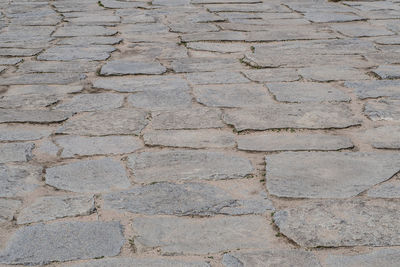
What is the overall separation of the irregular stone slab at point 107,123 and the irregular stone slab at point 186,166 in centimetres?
36

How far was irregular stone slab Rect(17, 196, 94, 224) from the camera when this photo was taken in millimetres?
2326

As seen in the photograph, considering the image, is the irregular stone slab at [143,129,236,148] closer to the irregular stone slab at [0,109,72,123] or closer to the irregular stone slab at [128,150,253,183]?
the irregular stone slab at [128,150,253,183]

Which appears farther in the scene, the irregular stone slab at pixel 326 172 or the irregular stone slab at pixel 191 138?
the irregular stone slab at pixel 191 138

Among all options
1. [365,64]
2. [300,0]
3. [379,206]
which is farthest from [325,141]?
[300,0]

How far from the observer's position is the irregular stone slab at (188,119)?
3.28m

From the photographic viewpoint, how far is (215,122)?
10.9 ft

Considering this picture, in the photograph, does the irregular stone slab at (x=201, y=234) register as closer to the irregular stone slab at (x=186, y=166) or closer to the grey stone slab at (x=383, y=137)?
the irregular stone slab at (x=186, y=166)

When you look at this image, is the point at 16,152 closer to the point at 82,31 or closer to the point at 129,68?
the point at 129,68

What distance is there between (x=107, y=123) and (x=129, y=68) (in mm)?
1130

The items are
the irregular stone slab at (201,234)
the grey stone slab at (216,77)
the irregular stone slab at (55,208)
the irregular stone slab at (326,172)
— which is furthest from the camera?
the grey stone slab at (216,77)

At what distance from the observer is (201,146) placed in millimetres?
3002

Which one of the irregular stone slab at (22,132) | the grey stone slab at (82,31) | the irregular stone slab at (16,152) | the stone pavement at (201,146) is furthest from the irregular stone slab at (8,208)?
the grey stone slab at (82,31)

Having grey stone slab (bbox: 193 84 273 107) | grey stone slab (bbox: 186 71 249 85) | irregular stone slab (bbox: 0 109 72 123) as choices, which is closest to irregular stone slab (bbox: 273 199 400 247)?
grey stone slab (bbox: 193 84 273 107)

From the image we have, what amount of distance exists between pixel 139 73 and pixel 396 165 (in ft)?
6.67
